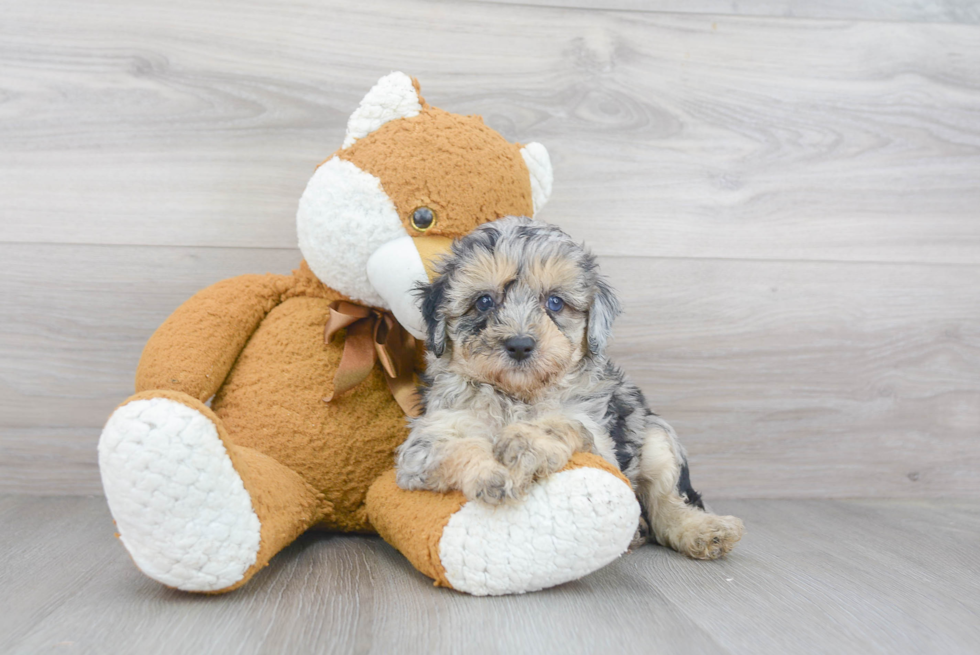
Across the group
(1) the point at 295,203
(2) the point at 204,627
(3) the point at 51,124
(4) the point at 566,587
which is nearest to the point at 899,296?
(4) the point at 566,587

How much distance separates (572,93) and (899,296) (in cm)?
148

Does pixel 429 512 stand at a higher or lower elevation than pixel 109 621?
higher

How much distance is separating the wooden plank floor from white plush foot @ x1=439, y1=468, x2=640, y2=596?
6cm

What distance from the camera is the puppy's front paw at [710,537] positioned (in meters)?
2.04

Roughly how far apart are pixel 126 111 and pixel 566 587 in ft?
7.00

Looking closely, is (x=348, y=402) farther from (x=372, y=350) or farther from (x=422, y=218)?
(x=422, y=218)

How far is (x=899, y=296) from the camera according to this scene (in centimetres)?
283

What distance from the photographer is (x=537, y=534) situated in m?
1.59

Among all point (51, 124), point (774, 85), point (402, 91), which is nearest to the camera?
point (402, 91)

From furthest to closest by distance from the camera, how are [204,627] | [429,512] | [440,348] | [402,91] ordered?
[402,91], [440,348], [429,512], [204,627]

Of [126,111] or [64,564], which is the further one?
[126,111]

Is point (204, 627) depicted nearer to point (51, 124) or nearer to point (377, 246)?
point (377, 246)

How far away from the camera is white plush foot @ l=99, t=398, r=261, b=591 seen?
1449 mm

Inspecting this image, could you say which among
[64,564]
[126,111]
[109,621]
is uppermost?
[126,111]
